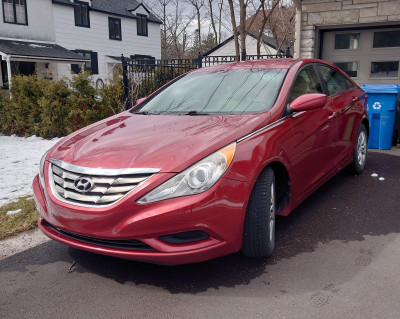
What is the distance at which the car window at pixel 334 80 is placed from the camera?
4480 millimetres

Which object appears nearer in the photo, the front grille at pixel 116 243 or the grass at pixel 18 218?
the front grille at pixel 116 243

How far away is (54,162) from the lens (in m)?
2.91

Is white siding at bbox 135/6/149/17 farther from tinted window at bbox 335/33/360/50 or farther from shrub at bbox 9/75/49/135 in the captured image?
tinted window at bbox 335/33/360/50

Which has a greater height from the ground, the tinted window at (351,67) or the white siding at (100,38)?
the white siding at (100,38)

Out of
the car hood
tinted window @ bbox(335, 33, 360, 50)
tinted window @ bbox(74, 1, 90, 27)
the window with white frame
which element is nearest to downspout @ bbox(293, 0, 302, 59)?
tinted window @ bbox(335, 33, 360, 50)

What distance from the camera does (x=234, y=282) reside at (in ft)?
9.14

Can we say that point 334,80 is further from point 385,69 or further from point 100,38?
point 100,38

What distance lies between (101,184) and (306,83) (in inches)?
94.4

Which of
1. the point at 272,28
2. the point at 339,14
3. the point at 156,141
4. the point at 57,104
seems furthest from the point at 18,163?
the point at 272,28

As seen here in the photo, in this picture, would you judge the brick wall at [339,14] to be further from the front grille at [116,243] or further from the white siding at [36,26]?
the white siding at [36,26]

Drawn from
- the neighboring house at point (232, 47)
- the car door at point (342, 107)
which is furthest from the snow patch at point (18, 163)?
the neighboring house at point (232, 47)

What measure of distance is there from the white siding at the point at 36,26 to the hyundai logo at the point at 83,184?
2080 cm

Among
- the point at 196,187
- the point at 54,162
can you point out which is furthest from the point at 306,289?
the point at 54,162

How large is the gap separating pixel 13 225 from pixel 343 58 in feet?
23.4
